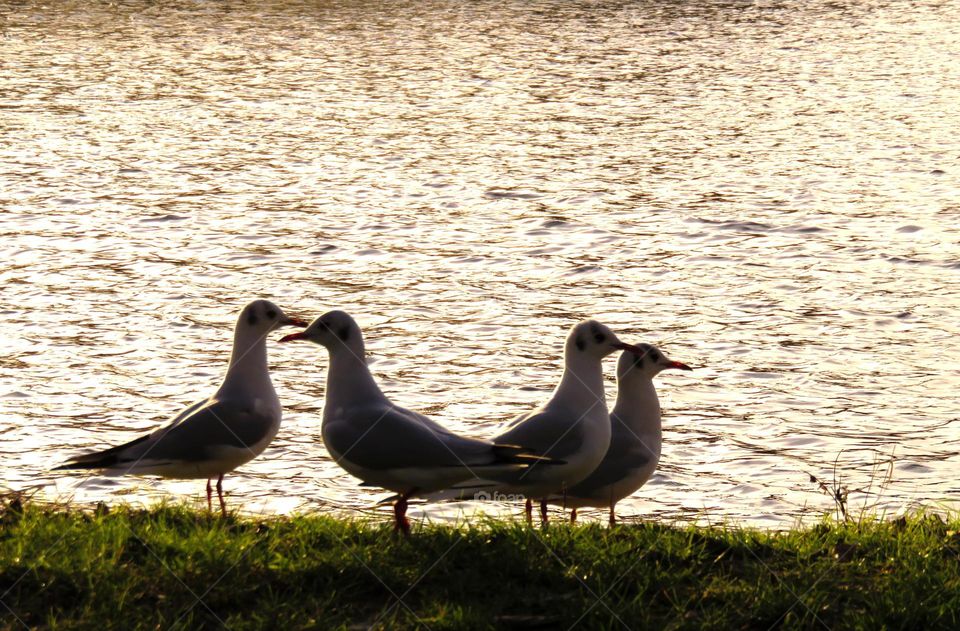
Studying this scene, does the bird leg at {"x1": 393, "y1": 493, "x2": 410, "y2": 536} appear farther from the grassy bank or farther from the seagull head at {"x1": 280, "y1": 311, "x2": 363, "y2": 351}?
the seagull head at {"x1": 280, "y1": 311, "x2": 363, "y2": 351}

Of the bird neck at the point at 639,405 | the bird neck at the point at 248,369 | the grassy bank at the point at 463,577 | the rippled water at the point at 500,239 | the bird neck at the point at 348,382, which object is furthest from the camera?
the rippled water at the point at 500,239

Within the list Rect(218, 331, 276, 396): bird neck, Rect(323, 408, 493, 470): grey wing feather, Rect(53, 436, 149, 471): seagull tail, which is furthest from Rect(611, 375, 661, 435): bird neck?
Rect(53, 436, 149, 471): seagull tail

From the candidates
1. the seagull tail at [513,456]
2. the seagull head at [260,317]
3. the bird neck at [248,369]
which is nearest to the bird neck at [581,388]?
the seagull tail at [513,456]

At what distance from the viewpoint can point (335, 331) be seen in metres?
7.43

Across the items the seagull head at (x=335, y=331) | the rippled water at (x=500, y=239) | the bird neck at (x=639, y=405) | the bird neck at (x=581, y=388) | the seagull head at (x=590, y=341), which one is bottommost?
the rippled water at (x=500, y=239)

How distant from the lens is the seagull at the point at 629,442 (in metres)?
7.76

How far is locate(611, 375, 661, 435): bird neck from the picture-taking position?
8031mm

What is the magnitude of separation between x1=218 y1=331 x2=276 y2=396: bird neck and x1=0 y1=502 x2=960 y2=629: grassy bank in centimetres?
89

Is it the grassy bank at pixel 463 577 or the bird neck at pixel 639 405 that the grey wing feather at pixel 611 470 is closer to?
the bird neck at pixel 639 405

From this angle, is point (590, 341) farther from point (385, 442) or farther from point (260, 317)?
point (260, 317)

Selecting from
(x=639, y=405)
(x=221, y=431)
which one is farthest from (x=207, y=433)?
(x=639, y=405)

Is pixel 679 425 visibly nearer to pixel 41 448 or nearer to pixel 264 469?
pixel 264 469

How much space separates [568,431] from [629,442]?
2.38ft

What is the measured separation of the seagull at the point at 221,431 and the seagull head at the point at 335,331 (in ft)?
2.03
